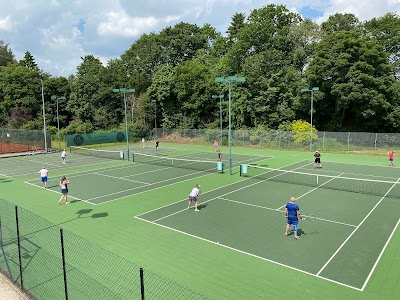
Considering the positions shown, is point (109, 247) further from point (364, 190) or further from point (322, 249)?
point (364, 190)

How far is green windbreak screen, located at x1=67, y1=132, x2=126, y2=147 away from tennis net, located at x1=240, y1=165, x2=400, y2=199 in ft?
107

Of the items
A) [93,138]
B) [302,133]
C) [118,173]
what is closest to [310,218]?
[118,173]

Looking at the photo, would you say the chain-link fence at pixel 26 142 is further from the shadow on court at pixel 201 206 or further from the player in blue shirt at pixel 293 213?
the player in blue shirt at pixel 293 213

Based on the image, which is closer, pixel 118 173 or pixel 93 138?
pixel 118 173

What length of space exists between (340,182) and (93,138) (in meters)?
41.3

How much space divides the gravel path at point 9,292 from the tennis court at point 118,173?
928cm

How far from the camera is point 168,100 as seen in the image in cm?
6481

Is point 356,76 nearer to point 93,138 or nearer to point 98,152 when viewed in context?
point 98,152

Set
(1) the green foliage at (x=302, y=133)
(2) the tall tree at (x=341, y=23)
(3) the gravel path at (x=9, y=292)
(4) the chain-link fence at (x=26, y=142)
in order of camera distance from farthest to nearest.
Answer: (2) the tall tree at (x=341, y=23)
(4) the chain-link fence at (x=26, y=142)
(1) the green foliage at (x=302, y=133)
(3) the gravel path at (x=9, y=292)

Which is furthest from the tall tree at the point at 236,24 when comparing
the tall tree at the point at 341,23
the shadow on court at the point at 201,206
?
the shadow on court at the point at 201,206

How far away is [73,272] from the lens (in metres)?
10.7

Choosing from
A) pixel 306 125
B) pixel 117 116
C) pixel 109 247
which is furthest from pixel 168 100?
pixel 109 247

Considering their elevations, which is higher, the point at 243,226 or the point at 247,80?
the point at 247,80

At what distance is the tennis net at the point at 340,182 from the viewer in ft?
68.1
